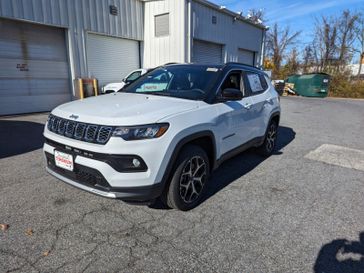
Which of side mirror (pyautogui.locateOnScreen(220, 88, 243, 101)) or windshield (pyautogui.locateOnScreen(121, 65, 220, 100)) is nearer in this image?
side mirror (pyautogui.locateOnScreen(220, 88, 243, 101))

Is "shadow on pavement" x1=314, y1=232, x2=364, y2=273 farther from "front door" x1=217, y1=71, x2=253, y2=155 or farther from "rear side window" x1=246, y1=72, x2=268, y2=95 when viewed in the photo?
"rear side window" x1=246, y1=72, x2=268, y2=95

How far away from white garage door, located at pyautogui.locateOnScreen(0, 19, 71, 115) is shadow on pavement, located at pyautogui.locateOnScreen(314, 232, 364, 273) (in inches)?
418

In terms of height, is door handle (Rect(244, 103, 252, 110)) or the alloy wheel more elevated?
door handle (Rect(244, 103, 252, 110))

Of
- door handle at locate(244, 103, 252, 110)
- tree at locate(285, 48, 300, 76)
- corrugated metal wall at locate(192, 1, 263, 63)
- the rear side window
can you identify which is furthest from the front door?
tree at locate(285, 48, 300, 76)

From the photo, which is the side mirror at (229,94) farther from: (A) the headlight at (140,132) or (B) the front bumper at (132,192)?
(B) the front bumper at (132,192)

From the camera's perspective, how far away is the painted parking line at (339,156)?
192 inches

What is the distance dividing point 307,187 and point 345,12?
131 feet

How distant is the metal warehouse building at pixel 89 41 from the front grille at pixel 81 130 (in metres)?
8.29

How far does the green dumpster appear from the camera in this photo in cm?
2114

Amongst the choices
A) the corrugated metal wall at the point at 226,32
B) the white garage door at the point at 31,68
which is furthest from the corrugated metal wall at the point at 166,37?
the white garage door at the point at 31,68

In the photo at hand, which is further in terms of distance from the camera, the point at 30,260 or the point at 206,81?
the point at 206,81

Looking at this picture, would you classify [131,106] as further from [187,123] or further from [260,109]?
[260,109]

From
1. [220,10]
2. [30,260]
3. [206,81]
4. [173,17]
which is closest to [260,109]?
[206,81]

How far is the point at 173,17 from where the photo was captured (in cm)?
1338
